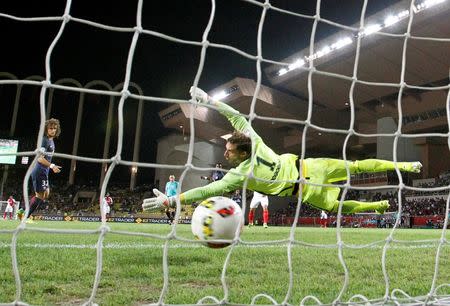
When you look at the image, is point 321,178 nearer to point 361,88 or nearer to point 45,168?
point 45,168

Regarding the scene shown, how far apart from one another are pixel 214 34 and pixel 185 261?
30.1 meters

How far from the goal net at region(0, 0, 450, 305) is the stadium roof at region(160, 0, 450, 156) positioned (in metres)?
0.12

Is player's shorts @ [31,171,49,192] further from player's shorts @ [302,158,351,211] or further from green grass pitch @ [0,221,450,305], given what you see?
player's shorts @ [302,158,351,211]

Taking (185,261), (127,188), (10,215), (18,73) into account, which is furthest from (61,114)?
(185,261)

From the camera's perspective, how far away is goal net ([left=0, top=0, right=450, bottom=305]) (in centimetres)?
256

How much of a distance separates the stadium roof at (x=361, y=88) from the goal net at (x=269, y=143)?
12 cm

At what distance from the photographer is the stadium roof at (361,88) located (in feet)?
80.0

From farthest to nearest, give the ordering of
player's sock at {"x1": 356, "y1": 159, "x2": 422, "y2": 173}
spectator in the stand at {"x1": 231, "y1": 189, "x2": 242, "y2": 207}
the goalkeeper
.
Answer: spectator in the stand at {"x1": 231, "y1": 189, "x2": 242, "y2": 207} → player's sock at {"x1": 356, "y1": 159, "x2": 422, "y2": 173} → the goalkeeper

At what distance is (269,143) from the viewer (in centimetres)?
4197

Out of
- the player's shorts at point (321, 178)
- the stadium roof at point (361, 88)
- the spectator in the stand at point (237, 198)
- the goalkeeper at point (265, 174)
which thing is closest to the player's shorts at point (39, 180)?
the goalkeeper at point (265, 174)

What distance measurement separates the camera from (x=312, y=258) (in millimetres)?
4855

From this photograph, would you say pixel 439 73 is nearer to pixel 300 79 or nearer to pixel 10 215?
pixel 300 79

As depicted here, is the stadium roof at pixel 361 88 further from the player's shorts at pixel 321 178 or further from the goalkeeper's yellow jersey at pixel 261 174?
the goalkeeper's yellow jersey at pixel 261 174

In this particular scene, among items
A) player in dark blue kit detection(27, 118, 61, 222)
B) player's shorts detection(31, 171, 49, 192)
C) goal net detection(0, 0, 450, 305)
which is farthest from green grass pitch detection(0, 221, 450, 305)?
player's shorts detection(31, 171, 49, 192)
